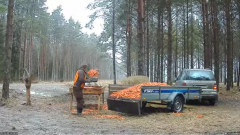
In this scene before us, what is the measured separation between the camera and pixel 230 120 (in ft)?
27.9

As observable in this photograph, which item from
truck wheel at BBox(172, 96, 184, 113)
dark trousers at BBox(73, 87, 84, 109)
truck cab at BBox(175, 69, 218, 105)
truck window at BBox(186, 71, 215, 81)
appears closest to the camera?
dark trousers at BBox(73, 87, 84, 109)

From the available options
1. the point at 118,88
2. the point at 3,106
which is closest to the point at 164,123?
the point at 118,88

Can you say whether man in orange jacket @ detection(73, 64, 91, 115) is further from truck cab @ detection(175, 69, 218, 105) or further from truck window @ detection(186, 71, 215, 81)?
truck window @ detection(186, 71, 215, 81)

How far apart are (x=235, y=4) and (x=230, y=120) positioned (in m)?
17.7

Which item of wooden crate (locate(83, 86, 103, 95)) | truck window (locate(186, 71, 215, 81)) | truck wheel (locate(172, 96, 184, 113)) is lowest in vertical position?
truck wheel (locate(172, 96, 184, 113))

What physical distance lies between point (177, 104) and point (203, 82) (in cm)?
374

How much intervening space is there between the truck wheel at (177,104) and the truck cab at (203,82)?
3.00m

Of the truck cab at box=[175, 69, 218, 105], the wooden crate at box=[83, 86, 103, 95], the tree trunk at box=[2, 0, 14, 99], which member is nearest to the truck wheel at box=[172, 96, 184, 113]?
the truck cab at box=[175, 69, 218, 105]

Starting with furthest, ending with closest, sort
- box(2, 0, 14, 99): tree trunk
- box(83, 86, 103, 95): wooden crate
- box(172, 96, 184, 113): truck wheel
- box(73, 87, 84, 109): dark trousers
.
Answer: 1. box(2, 0, 14, 99): tree trunk
2. box(83, 86, 103, 95): wooden crate
3. box(172, 96, 184, 113): truck wheel
4. box(73, 87, 84, 109): dark trousers

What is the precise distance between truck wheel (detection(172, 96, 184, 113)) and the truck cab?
3.00 metres

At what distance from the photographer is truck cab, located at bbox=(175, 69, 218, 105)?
13391 mm

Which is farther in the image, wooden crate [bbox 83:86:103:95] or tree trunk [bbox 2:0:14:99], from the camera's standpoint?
tree trunk [bbox 2:0:14:99]

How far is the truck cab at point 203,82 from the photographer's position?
1339cm

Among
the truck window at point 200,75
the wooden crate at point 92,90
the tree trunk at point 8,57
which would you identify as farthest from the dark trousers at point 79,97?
the truck window at point 200,75
